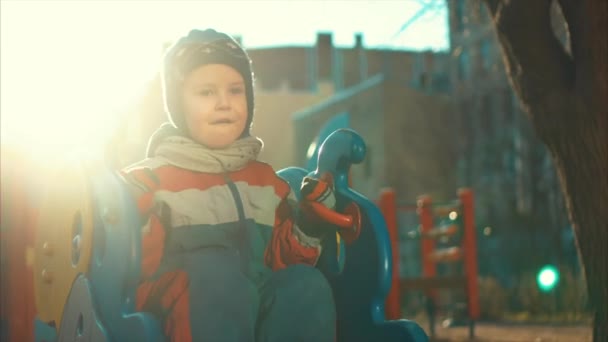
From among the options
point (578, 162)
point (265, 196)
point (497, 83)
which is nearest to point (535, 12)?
point (578, 162)

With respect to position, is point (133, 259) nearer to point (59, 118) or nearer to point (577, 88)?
point (59, 118)

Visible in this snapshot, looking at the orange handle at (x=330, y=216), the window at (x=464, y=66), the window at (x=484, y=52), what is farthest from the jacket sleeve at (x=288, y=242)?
the window at (x=464, y=66)

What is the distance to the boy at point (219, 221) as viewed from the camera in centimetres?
379

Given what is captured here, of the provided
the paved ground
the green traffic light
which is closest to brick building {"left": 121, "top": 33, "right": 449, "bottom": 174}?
the green traffic light

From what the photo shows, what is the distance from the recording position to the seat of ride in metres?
3.62

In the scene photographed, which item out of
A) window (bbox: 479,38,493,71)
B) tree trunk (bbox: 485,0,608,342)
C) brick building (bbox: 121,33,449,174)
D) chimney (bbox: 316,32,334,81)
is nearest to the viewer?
tree trunk (bbox: 485,0,608,342)

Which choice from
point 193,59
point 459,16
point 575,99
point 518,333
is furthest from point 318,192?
point 518,333

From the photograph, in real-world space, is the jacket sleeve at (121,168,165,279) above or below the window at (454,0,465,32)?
below

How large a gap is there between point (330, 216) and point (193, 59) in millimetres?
862

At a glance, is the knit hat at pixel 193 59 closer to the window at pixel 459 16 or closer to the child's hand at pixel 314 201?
the child's hand at pixel 314 201

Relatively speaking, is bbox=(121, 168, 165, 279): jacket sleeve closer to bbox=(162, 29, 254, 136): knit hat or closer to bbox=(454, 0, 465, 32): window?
bbox=(162, 29, 254, 136): knit hat

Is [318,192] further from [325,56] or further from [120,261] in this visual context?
[325,56]

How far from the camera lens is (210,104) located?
13.4ft

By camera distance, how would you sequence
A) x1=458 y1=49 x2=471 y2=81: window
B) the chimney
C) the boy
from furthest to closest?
the chimney < x1=458 y1=49 x2=471 y2=81: window < the boy
